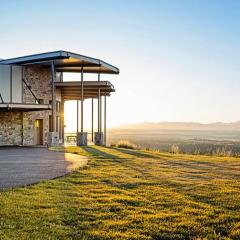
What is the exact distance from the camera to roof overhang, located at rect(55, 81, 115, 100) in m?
26.2

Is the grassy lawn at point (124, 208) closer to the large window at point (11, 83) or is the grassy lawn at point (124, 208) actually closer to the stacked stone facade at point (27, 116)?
the large window at point (11, 83)

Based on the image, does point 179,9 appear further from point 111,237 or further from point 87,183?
point 111,237

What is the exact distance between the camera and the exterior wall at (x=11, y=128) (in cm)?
2527

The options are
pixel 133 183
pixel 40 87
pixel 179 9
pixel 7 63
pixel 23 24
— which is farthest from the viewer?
pixel 40 87

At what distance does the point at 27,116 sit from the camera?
26.2m

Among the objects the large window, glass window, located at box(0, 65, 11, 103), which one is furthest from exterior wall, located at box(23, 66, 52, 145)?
glass window, located at box(0, 65, 11, 103)

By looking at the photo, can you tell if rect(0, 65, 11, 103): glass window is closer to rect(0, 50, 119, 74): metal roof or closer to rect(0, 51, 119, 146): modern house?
rect(0, 51, 119, 146): modern house

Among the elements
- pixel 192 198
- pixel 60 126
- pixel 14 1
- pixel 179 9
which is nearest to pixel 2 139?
pixel 60 126

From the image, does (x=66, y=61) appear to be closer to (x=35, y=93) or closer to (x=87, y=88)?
(x=87, y=88)

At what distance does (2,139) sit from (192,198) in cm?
1998

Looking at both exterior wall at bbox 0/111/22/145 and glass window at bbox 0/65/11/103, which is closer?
glass window at bbox 0/65/11/103

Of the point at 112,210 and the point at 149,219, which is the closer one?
the point at 149,219

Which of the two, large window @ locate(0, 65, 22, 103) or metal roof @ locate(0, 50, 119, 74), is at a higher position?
metal roof @ locate(0, 50, 119, 74)

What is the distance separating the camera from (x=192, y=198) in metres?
7.59
